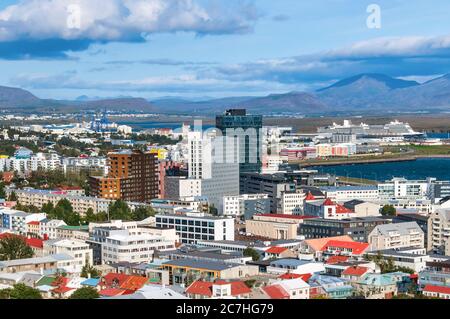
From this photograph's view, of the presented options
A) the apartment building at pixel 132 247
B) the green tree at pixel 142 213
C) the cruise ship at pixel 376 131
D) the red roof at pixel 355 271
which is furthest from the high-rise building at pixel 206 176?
the cruise ship at pixel 376 131

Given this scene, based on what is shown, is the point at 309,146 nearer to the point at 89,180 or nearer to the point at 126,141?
the point at 126,141

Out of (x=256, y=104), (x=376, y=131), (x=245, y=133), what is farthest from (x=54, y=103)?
(x=245, y=133)

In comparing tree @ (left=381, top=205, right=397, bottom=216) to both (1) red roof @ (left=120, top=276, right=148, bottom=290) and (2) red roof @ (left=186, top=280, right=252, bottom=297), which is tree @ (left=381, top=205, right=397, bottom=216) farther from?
(2) red roof @ (left=186, top=280, right=252, bottom=297)

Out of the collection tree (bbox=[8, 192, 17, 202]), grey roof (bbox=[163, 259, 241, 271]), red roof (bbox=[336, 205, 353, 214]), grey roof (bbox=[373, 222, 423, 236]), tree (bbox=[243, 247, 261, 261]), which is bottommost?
tree (bbox=[243, 247, 261, 261])

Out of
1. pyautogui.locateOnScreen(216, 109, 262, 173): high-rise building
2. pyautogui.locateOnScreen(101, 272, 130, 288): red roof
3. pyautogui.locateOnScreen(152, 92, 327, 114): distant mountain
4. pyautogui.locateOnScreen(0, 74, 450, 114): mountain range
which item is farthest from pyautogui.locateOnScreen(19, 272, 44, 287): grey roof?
pyautogui.locateOnScreen(0, 74, 450, 114): mountain range

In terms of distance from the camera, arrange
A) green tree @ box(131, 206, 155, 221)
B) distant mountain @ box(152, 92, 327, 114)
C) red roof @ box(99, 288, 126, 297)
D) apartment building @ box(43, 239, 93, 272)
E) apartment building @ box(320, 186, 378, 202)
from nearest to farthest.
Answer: red roof @ box(99, 288, 126, 297), apartment building @ box(43, 239, 93, 272), green tree @ box(131, 206, 155, 221), apartment building @ box(320, 186, 378, 202), distant mountain @ box(152, 92, 327, 114)

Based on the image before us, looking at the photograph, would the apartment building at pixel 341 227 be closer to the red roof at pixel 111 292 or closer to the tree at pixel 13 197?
the red roof at pixel 111 292
